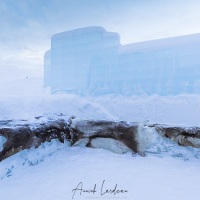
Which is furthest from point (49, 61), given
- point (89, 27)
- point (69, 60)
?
point (89, 27)

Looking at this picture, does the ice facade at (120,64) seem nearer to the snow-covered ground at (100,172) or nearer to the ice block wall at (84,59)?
the ice block wall at (84,59)

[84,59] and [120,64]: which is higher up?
[84,59]

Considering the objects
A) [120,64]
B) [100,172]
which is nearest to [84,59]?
[120,64]

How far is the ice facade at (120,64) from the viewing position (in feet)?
45.0

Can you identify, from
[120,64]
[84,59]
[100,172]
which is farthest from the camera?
[84,59]

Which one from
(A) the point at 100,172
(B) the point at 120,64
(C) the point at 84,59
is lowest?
(A) the point at 100,172

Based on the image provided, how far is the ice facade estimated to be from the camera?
540 inches

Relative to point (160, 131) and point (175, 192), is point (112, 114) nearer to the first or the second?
point (160, 131)

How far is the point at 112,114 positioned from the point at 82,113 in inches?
67.2

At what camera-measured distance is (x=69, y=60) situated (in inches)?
628

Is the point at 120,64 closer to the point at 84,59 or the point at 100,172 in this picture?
the point at 84,59

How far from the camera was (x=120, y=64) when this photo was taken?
15109 mm

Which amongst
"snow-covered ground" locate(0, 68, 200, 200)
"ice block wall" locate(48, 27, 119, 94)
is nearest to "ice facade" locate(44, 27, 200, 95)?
"ice block wall" locate(48, 27, 119, 94)

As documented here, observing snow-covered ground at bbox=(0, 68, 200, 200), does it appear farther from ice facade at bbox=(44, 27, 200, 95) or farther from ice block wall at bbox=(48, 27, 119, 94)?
ice block wall at bbox=(48, 27, 119, 94)
